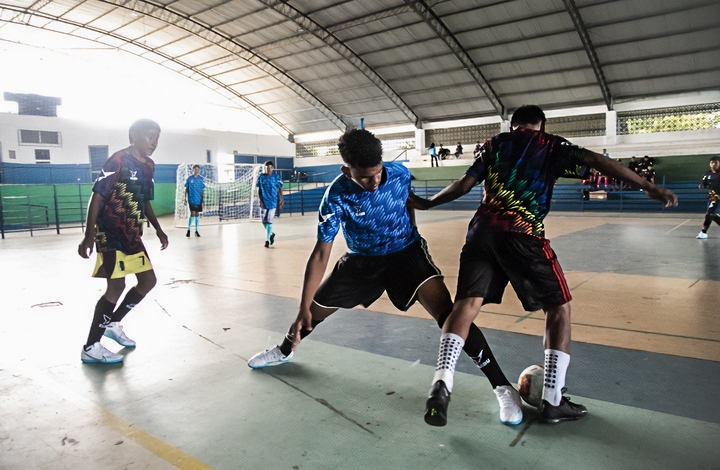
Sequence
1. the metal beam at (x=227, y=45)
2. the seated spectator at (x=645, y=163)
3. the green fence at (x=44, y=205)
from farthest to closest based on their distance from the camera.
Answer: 1. the metal beam at (x=227, y=45)
2. the seated spectator at (x=645, y=163)
3. the green fence at (x=44, y=205)

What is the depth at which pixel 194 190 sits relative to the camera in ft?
47.8

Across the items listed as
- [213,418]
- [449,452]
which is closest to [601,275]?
[449,452]

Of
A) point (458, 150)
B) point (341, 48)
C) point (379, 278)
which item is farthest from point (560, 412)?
point (458, 150)

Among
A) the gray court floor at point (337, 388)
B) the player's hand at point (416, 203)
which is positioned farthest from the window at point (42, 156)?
the player's hand at point (416, 203)

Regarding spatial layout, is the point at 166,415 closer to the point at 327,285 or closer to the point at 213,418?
the point at 213,418

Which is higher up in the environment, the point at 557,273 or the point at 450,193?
the point at 450,193

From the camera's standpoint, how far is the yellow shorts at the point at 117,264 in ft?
12.7

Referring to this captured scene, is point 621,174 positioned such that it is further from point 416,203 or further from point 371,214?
point 371,214

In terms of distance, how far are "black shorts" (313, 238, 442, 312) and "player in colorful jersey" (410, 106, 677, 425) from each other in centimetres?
31

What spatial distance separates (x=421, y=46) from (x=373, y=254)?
27.1 metres

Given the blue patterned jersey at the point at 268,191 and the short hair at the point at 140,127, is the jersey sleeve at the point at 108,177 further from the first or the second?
the blue patterned jersey at the point at 268,191

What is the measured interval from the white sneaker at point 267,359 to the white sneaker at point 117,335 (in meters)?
1.25

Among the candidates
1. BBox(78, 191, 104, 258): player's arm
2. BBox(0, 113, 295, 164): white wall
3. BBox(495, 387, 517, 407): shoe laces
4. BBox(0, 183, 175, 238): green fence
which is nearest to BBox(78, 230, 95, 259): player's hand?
BBox(78, 191, 104, 258): player's arm

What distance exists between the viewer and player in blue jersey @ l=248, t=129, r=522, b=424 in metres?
2.85
